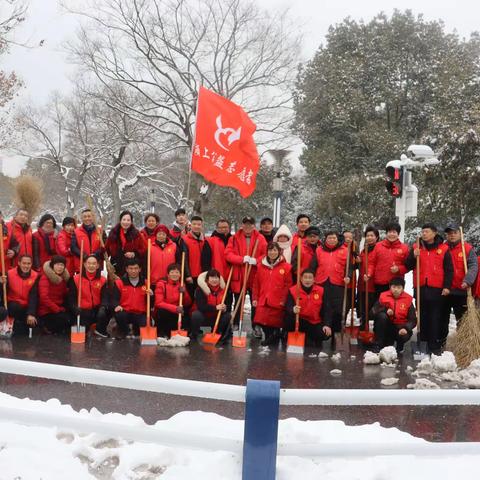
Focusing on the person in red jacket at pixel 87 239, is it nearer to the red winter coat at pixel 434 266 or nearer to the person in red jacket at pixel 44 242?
the person in red jacket at pixel 44 242

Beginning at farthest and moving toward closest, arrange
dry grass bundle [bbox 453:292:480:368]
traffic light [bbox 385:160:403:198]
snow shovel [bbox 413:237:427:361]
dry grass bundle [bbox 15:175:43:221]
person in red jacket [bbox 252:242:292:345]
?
dry grass bundle [bbox 15:175:43:221] < traffic light [bbox 385:160:403:198] < person in red jacket [bbox 252:242:292:345] < snow shovel [bbox 413:237:427:361] < dry grass bundle [bbox 453:292:480:368]

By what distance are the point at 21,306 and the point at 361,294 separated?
195 inches

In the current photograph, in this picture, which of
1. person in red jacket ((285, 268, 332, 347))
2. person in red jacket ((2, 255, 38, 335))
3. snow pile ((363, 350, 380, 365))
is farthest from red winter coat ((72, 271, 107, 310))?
snow pile ((363, 350, 380, 365))

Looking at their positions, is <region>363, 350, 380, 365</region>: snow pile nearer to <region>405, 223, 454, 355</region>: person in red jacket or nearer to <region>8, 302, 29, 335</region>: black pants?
<region>405, 223, 454, 355</region>: person in red jacket

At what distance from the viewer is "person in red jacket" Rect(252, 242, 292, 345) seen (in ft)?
26.2

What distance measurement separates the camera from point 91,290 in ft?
26.3

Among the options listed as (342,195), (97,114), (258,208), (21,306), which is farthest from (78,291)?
(258,208)

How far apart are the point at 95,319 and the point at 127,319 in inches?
19.2

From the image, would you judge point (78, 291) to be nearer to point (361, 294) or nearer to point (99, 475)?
point (361, 294)

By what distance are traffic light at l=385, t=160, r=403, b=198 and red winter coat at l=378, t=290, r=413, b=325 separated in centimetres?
413

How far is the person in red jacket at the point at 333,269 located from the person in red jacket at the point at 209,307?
138 cm

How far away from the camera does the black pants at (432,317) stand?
775cm

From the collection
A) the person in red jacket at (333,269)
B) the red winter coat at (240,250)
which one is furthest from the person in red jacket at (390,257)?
the red winter coat at (240,250)

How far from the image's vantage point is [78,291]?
797 centimetres
